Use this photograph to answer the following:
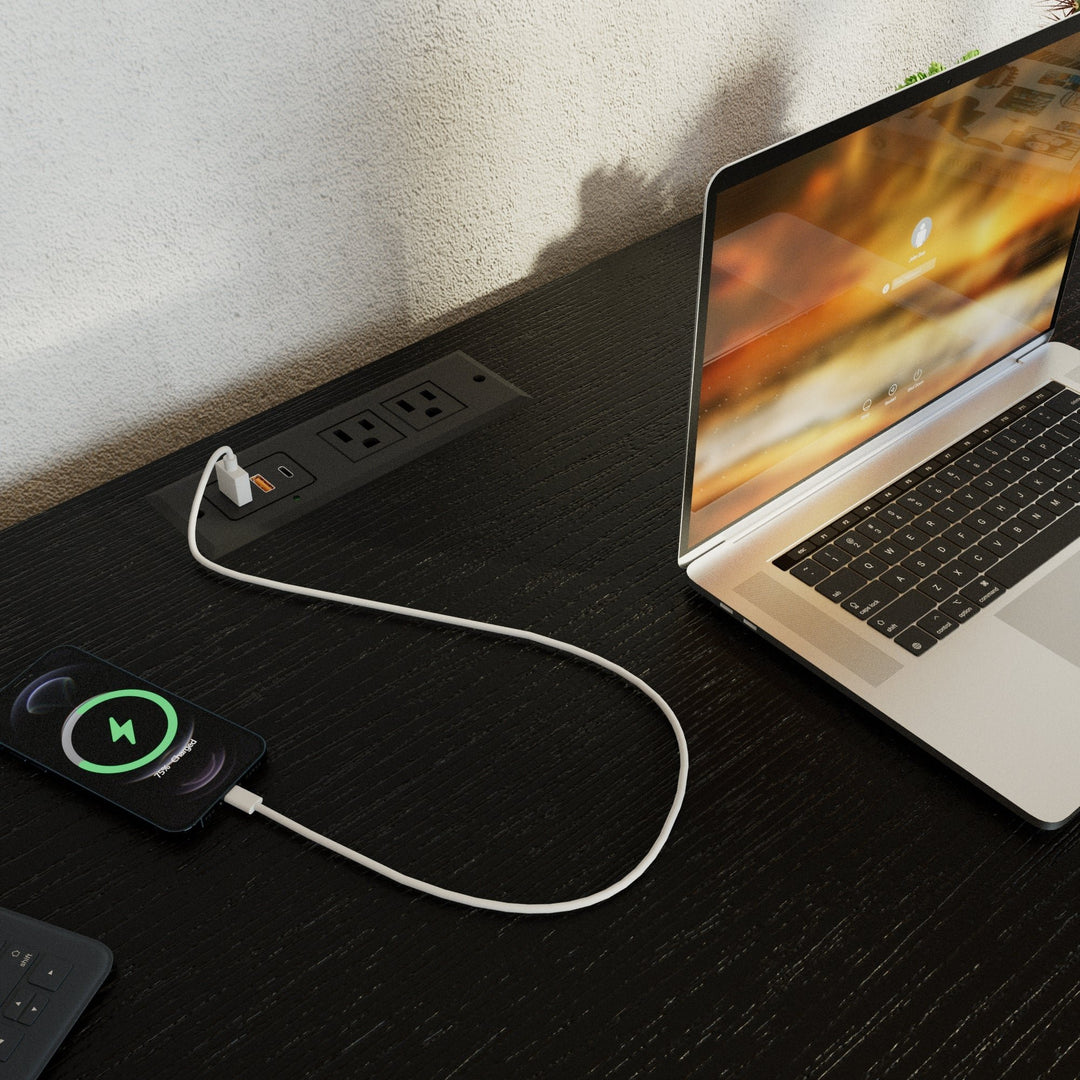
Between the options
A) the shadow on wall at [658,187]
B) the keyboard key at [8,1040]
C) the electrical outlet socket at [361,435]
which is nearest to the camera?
the keyboard key at [8,1040]

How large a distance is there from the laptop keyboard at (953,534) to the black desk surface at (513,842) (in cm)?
7

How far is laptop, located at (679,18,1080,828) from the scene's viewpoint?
0.62 metres

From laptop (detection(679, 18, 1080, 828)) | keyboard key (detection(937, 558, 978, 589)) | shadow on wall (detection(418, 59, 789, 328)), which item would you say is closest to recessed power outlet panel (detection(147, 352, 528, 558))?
shadow on wall (detection(418, 59, 789, 328))

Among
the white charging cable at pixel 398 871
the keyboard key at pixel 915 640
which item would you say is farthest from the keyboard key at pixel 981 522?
the white charging cable at pixel 398 871

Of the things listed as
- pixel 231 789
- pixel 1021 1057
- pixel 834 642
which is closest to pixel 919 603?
pixel 834 642

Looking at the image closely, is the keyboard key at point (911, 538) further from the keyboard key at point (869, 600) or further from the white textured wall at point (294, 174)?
the white textured wall at point (294, 174)

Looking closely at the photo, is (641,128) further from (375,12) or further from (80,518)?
(80,518)

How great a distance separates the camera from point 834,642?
2.20 ft

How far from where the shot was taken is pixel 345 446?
0.85m

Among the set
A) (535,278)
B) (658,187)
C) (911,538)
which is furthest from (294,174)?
(911,538)

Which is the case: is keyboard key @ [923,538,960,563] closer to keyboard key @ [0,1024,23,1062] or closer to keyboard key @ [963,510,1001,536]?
keyboard key @ [963,510,1001,536]

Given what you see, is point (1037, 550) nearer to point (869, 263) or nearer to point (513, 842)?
point (869, 263)

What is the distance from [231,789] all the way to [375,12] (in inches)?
22.1

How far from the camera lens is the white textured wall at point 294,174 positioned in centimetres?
72
